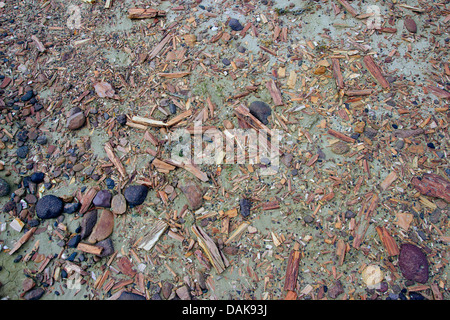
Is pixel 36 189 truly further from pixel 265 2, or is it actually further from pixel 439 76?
pixel 439 76

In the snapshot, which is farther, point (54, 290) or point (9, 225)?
point (9, 225)

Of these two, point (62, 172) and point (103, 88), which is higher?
point (103, 88)

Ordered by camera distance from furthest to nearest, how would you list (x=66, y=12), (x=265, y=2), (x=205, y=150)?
(x=66, y=12)
(x=265, y=2)
(x=205, y=150)

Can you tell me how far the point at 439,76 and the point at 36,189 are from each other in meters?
5.16

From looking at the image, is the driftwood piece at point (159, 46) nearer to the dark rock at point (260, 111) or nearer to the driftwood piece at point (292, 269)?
the dark rock at point (260, 111)

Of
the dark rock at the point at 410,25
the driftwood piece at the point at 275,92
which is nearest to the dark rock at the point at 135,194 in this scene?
the driftwood piece at the point at 275,92

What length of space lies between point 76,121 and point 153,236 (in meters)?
1.74

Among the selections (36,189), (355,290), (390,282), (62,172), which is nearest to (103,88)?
(62,172)

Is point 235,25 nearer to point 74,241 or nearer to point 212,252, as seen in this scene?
point 212,252

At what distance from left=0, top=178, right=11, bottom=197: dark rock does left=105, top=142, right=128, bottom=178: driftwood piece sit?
3.87 feet

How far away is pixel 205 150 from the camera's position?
3.24 meters

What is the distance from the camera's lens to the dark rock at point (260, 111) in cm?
333

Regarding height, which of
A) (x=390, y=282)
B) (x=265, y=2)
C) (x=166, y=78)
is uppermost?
(x=265, y=2)

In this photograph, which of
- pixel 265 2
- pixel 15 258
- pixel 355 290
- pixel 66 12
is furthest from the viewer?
pixel 66 12
